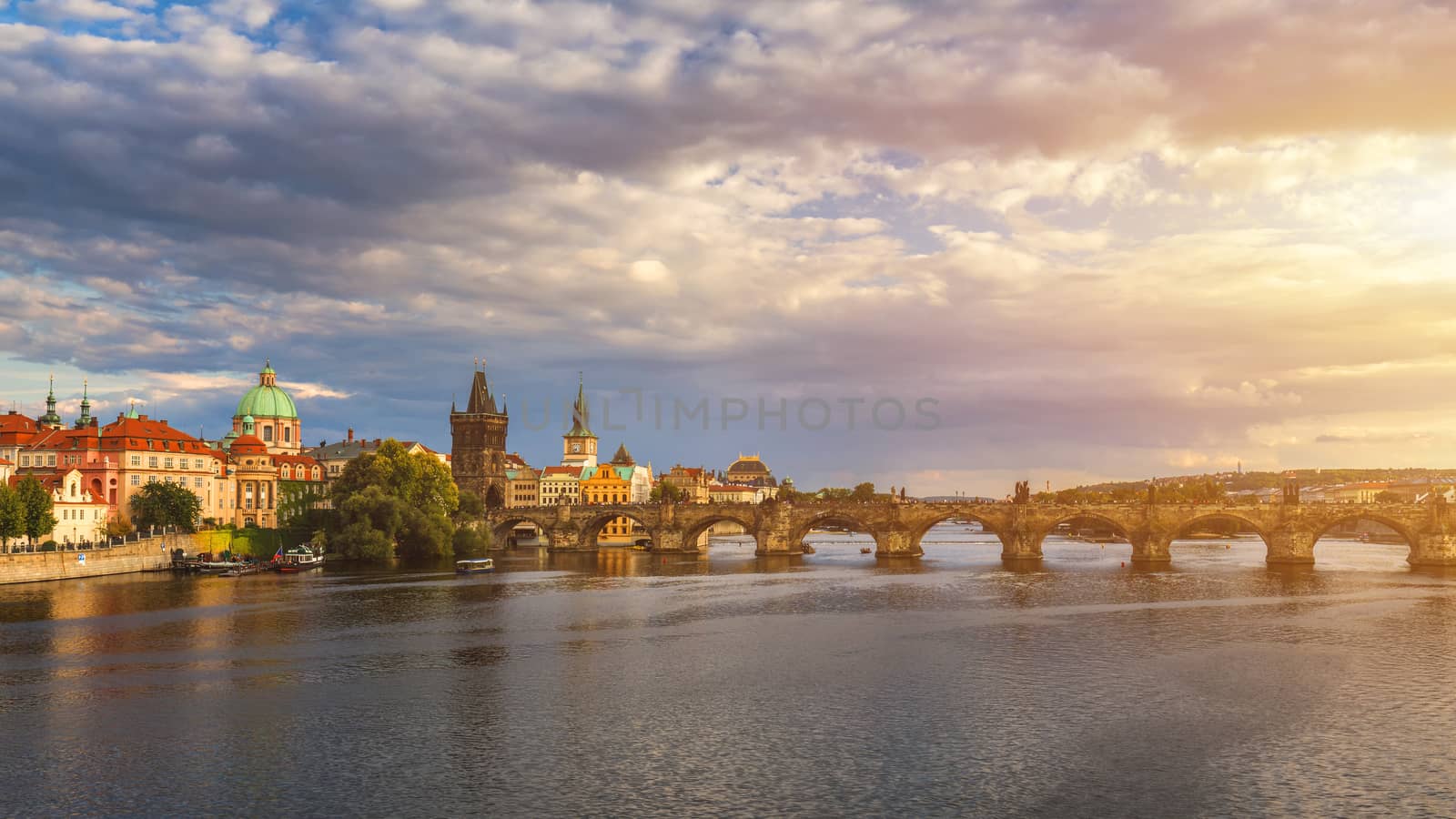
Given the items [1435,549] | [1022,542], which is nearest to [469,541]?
[1022,542]

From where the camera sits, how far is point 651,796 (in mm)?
27844

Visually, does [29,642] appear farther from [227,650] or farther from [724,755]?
[724,755]

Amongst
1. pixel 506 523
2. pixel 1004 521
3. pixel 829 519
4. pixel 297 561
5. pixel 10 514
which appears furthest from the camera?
pixel 506 523

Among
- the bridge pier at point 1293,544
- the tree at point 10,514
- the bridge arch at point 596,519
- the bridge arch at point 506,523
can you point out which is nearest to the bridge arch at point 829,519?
the bridge arch at point 596,519

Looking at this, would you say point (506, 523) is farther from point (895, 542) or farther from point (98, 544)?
point (98, 544)

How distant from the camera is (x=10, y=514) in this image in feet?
251

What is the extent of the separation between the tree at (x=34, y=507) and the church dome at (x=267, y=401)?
74.8 meters

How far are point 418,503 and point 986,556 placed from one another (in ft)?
230

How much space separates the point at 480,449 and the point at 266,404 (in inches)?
1291

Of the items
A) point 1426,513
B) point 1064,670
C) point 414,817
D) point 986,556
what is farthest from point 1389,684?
point 986,556

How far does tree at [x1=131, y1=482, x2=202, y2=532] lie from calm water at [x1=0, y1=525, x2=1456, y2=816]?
89.5ft

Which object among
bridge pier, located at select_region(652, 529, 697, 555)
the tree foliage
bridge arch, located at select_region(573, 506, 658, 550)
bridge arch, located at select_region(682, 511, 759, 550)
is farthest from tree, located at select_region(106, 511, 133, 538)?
bridge arch, located at select_region(682, 511, 759, 550)

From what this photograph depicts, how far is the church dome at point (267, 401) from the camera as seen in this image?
158m

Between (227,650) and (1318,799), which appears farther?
(227,650)
